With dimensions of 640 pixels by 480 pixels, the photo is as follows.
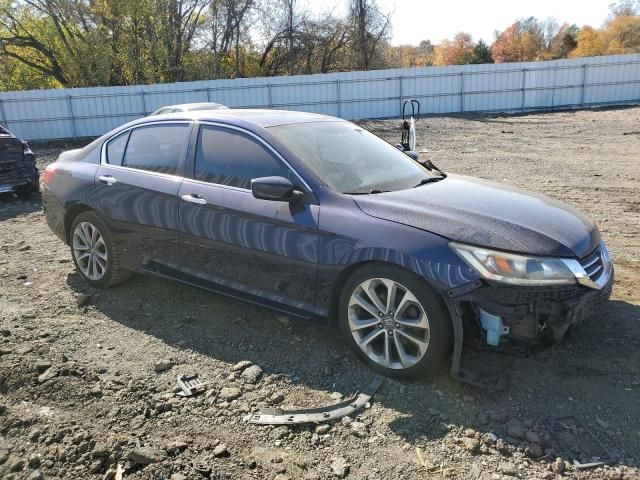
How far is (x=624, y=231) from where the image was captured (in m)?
6.61

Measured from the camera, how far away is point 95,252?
511 centimetres

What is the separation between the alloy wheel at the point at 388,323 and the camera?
3.35m

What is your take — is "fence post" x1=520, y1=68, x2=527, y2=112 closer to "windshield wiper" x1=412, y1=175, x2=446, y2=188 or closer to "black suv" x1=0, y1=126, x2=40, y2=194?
"black suv" x1=0, y1=126, x2=40, y2=194

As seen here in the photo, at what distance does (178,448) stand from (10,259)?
455 centimetres

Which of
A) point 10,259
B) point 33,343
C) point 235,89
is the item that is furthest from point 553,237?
point 235,89

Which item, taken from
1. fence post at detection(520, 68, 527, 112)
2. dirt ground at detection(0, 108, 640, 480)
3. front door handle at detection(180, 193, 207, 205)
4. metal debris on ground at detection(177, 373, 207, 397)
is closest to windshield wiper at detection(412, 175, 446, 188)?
dirt ground at detection(0, 108, 640, 480)

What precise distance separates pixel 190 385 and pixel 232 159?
1.67 m

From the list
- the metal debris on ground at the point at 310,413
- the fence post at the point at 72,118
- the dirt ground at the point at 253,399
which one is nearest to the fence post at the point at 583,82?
the fence post at the point at 72,118

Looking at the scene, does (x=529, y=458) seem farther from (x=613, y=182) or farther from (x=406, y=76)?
(x=406, y=76)

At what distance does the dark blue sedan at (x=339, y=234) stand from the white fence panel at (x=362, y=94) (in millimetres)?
18237

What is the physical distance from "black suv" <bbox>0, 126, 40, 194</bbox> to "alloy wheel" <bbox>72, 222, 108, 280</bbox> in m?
5.05

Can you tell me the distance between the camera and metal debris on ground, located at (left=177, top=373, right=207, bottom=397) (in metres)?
3.51

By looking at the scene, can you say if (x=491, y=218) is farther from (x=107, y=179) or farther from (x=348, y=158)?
(x=107, y=179)

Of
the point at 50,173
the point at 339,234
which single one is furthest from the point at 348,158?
the point at 50,173
